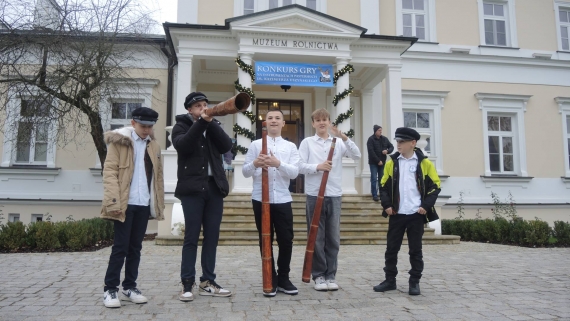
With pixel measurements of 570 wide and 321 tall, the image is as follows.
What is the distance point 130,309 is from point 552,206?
14.7m

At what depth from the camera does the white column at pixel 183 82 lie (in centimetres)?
1020

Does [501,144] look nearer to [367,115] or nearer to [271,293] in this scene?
[367,115]

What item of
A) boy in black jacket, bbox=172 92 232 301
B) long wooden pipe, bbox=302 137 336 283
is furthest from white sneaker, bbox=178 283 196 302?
long wooden pipe, bbox=302 137 336 283

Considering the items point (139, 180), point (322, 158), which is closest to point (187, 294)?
point (139, 180)

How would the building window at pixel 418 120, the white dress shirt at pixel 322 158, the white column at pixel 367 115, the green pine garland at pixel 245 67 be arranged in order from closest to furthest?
the white dress shirt at pixel 322 158 < the green pine garland at pixel 245 67 < the white column at pixel 367 115 < the building window at pixel 418 120

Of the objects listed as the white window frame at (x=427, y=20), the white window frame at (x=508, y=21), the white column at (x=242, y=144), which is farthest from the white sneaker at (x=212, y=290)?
the white window frame at (x=508, y=21)

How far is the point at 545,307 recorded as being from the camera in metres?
3.80

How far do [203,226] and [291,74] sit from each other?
7.19 m

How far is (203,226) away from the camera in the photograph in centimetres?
402

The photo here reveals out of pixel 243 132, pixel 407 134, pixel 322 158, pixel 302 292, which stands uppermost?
pixel 243 132

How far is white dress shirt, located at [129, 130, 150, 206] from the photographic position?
3914 millimetres

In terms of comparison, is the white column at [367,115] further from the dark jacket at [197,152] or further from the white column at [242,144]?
the dark jacket at [197,152]

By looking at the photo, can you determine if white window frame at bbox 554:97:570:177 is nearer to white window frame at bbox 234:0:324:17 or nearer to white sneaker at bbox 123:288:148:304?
white window frame at bbox 234:0:324:17

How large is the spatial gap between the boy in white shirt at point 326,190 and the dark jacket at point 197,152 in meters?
0.90
